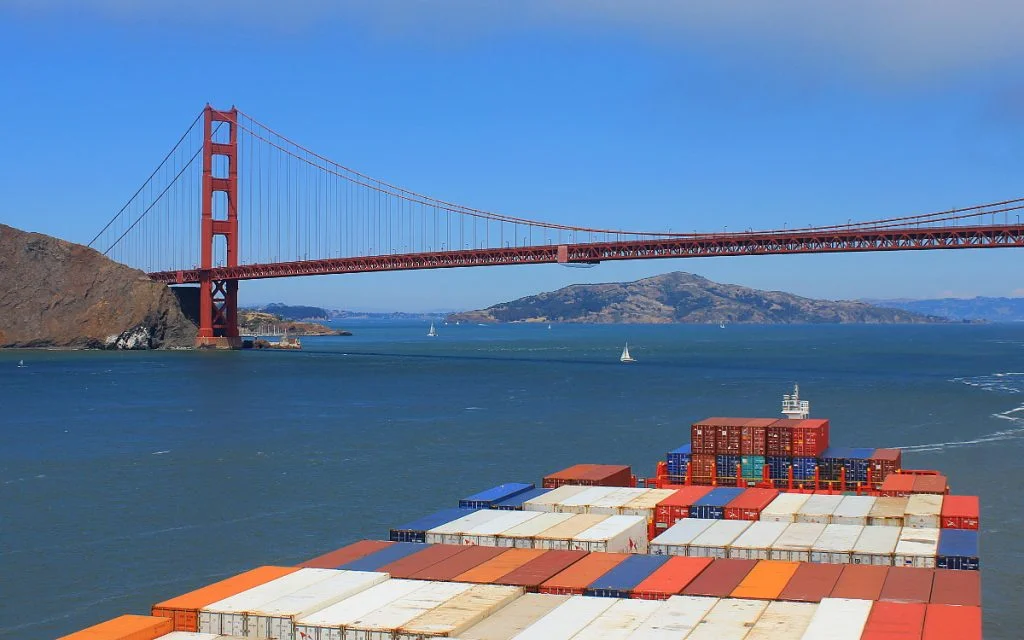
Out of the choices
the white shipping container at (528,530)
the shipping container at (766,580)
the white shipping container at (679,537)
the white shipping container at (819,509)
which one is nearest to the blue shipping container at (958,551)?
the white shipping container at (819,509)

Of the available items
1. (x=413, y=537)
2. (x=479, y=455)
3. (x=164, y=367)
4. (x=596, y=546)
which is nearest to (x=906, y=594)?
(x=596, y=546)

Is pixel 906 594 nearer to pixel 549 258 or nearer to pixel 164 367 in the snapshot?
pixel 549 258

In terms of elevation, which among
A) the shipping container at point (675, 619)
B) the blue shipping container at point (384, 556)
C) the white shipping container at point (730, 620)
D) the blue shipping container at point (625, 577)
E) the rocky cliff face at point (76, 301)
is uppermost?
the rocky cliff face at point (76, 301)

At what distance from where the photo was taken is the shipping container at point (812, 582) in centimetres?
2267

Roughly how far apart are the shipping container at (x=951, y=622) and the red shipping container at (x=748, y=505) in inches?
418

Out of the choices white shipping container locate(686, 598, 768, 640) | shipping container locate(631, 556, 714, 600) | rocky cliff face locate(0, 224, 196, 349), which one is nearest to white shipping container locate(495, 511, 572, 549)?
shipping container locate(631, 556, 714, 600)

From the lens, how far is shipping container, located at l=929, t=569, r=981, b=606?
2222 centimetres

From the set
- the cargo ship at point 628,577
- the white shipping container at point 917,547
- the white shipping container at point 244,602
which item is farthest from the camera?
the white shipping container at point 917,547

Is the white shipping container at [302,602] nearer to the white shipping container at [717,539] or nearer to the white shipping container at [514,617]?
the white shipping container at [514,617]

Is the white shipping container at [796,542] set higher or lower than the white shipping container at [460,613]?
lower

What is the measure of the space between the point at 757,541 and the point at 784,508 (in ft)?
17.2

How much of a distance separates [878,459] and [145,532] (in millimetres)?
26690

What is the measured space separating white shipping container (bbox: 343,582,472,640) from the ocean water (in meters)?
11.6

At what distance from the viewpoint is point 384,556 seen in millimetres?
26141
